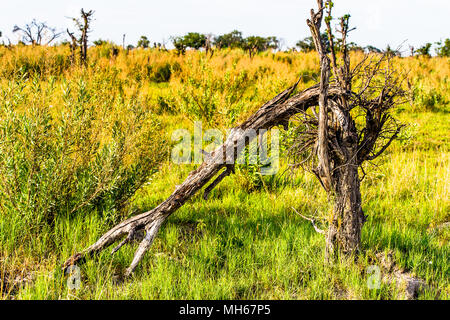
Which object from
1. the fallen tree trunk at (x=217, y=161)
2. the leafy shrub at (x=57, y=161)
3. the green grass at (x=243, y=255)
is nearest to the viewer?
the green grass at (x=243, y=255)

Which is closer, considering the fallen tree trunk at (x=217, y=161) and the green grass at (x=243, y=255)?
the green grass at (x=243, y=255)

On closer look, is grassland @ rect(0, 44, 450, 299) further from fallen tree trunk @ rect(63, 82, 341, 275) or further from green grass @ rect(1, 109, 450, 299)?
fallen tree trunk @ rect(63, 82, 341, 275)

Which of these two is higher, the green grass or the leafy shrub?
the leafy shrub

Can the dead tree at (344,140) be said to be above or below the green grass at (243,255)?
above

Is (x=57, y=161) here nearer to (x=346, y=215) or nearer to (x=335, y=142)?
(x=335, y=142)

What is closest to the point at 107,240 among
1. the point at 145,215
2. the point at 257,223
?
the point at 145,215

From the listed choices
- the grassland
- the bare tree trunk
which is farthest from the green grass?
the bare tree trunk

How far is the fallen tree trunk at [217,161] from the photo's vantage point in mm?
3234

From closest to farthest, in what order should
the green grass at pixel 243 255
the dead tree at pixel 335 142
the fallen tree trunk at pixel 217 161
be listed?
the green grass at pixel 243 255, the dead tree at pixel 335 142, the fallen tree trunk at pixel 217 161

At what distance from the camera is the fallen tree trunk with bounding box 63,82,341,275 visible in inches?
127

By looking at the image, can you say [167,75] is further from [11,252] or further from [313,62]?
[11,252]

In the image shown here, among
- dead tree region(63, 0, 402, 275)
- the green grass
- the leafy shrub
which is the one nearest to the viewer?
the green grass

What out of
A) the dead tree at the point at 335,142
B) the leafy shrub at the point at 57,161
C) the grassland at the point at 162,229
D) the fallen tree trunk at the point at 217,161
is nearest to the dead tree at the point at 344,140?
the dead tree at the point at 335,142

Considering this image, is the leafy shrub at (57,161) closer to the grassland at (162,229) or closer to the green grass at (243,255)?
the grassland at (162,229)
